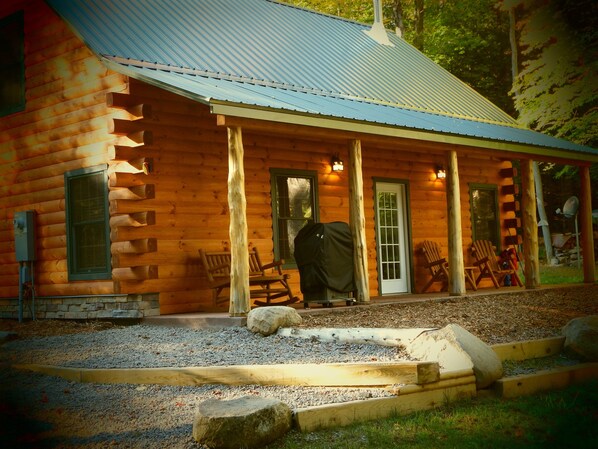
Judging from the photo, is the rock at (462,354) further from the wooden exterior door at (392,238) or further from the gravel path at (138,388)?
the wooden exterior door at (392,238)

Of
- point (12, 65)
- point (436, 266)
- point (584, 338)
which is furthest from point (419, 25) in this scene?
point (584, 338)

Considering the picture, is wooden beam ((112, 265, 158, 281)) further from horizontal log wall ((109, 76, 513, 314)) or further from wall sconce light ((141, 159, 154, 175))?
wall sconce light ((141, 159, 154, 175))

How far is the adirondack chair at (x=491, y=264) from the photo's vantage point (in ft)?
47.7

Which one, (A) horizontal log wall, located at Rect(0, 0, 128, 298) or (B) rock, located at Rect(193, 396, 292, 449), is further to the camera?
(A) horizontal log wall, located at Rect(0, 0, 128, 298)

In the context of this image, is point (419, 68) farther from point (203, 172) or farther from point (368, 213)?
point (203, 172)

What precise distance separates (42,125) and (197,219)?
10.3 ft

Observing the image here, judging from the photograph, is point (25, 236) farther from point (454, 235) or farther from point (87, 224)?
point (454, 235)

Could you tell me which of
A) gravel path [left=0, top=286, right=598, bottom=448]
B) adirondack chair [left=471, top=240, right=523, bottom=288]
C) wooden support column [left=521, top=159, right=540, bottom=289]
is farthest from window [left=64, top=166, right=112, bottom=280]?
adirondack chair [left=471, top=240, right=523, bottom=288]

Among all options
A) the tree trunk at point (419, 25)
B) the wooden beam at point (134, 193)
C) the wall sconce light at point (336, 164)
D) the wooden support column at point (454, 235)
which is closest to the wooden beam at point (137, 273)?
the wooden beam at point (134, 193)

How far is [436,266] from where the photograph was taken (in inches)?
559

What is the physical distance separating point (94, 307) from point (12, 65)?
4.72 m

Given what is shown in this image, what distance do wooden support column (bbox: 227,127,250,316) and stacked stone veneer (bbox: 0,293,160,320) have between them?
6.00ft

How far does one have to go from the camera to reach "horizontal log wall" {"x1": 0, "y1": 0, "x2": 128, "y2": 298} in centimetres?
1055

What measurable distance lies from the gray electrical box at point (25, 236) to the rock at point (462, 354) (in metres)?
A: 7.64
